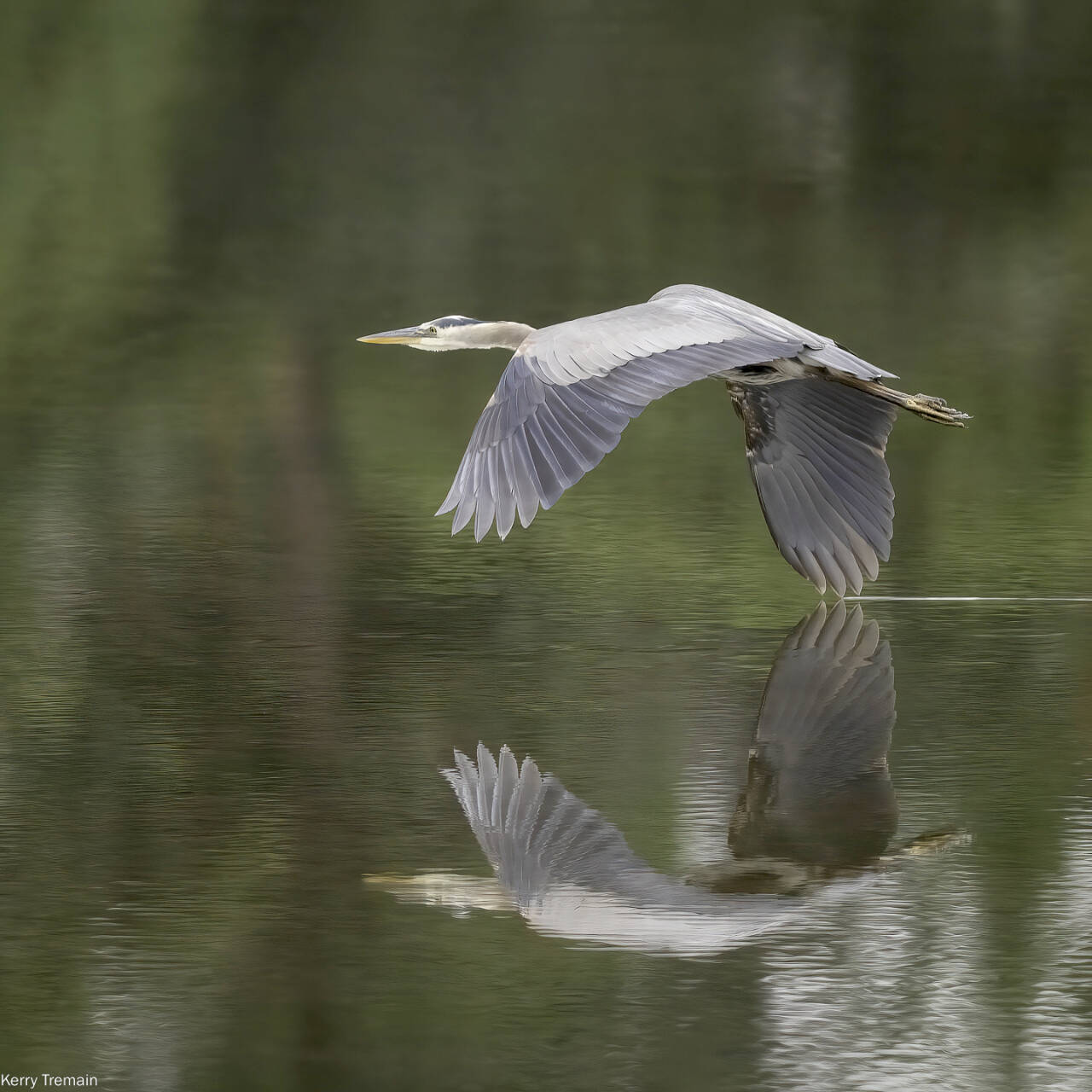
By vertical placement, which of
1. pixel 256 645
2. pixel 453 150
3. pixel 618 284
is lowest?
pixel 256 645

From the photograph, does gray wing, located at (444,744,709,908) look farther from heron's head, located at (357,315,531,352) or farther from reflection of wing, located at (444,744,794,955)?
heron's head, located at (357,315,531,352)

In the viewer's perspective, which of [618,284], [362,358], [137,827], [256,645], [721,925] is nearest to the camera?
[721,925]

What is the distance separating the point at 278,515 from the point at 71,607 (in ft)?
5.60

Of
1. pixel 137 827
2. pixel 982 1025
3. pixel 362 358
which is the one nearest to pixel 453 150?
pixel 362 358

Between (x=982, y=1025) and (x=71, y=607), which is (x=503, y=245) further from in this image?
(x=982, y=1025)

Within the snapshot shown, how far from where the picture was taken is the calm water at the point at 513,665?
4.25 meters

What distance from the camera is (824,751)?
5969 mm

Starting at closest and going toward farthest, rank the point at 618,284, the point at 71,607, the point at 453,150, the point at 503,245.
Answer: the point at 71,607 → the point at 618,284 → the point at 503,245 → the point at 453,150

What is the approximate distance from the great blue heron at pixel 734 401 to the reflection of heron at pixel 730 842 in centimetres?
84

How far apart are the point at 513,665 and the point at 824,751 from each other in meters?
1.26

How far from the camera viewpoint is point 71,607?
25.0ft

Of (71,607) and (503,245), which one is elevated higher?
(503,245)

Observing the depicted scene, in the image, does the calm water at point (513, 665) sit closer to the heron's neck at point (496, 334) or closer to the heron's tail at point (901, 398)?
the heron's tail at point (901, 398)

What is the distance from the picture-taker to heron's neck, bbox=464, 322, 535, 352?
8141mm
